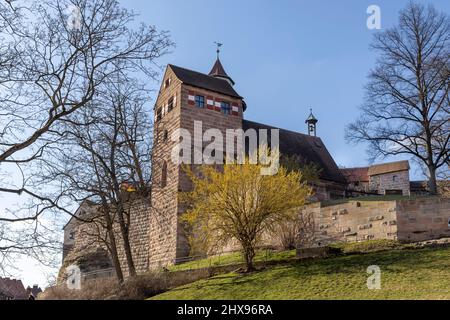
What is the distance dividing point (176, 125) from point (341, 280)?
1806 cm

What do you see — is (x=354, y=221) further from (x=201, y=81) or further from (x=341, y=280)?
(x=201, y=81)

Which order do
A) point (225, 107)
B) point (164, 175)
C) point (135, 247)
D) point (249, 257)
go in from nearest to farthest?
1. point (249, 257)
2. point (164, 175)
3. point (225, 107)
4. point (135, 247)

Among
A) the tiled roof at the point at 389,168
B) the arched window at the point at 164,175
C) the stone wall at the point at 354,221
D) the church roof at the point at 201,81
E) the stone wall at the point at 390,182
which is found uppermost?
the church roof at the point at 201,81

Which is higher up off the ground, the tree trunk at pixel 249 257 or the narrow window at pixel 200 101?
the narrow window at pixel 200 101

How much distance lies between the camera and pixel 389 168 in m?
54.9

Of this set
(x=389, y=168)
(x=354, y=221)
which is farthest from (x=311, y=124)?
(x=354, y=221)

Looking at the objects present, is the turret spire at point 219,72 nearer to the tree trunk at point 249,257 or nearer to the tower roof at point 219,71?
the tower roof at point 219,71

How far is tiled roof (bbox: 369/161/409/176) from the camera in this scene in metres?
53.8

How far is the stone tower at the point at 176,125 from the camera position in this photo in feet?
95.4

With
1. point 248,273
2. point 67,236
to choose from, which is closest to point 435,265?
point 248,273

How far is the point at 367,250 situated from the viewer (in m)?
18.7

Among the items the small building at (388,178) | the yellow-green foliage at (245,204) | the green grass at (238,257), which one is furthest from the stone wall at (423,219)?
the small building at (388,178)

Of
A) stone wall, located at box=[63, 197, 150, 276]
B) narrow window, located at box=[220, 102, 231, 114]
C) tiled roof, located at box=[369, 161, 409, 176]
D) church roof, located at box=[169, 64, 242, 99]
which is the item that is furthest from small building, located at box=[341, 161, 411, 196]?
stone wall, located at box=[63, 197, 150, 276]

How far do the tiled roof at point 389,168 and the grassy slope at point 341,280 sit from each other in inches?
1502
